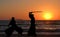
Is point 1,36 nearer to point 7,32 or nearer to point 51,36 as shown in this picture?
point 7,32

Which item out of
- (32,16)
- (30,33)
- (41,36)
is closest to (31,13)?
(32,16)

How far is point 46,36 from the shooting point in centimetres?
1888

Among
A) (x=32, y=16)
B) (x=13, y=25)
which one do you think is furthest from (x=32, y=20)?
(x=13, y=25)

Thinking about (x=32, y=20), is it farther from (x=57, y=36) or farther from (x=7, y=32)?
(x=57, y=36)

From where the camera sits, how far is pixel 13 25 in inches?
654

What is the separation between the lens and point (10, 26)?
16.9 meters

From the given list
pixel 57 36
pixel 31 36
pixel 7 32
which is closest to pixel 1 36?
pixel 7 32

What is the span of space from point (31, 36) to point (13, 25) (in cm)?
162

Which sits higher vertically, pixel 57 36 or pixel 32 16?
pixel 32 16

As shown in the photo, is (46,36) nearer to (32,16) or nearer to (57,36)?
(57,36)

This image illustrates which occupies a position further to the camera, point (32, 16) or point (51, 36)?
point (51, 36)

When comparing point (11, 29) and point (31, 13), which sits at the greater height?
point (31, 13)

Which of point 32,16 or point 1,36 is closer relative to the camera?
point 32,16

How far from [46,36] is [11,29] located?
3629 mm
